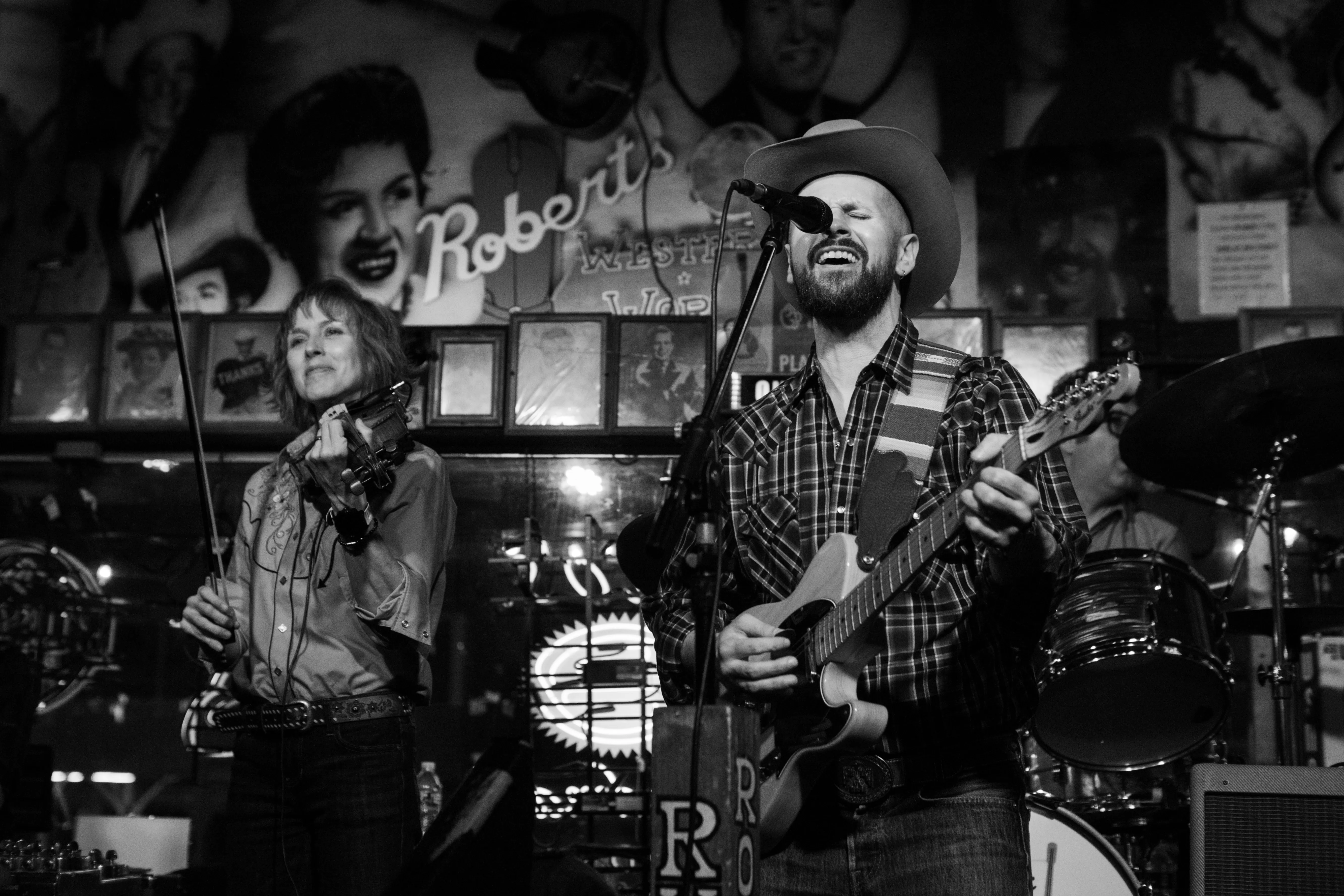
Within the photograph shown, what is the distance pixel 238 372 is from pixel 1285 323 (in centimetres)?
551

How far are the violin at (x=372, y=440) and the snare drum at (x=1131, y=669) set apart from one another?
2.32 meters

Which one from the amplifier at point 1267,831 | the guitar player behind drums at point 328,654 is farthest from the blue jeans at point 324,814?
the amplifier at point 1267,831

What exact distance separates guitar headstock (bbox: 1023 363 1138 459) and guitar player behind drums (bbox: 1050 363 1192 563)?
362cm

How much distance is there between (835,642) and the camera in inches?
98.5

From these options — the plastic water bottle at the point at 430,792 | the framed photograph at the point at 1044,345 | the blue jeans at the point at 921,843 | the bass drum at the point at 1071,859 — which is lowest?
the plastic water bottle at the point at 430,792

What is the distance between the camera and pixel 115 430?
7.11m

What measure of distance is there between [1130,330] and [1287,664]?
9.75 ft

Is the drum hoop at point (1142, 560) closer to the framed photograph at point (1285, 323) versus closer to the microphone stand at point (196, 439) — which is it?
the framed photograph at point (1285, 323)

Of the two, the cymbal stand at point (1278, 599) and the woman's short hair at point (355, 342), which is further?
the cymbal stand at point (1278, 599)

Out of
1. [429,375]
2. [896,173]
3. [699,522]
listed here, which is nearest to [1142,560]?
[896,173]

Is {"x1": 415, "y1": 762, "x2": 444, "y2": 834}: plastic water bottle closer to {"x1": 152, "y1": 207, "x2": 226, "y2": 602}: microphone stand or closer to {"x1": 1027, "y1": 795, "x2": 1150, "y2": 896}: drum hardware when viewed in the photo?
{"x1": 152, "y1": 207, "x2": 226, "y2": 602}: microphone stand

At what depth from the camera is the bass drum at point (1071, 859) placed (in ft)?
12.7

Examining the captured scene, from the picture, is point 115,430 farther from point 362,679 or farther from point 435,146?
point 362,679

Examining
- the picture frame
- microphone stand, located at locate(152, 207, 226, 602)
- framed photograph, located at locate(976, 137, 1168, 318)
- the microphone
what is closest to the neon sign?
the picture frame
